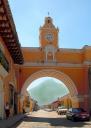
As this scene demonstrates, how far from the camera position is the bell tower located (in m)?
51.3

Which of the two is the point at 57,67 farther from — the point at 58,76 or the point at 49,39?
the point at 49,39

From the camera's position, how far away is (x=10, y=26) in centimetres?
2528

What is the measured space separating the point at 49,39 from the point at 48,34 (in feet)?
2.60

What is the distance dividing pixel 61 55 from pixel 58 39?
2879 mm

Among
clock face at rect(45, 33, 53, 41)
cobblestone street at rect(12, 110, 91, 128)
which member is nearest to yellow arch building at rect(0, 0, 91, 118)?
clock face at rect(45, 33, 53, 41)

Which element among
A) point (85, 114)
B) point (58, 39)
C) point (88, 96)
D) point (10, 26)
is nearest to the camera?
point (10, 26)

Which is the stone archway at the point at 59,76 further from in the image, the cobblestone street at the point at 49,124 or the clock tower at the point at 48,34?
the cobblestone street at the point at 49,124

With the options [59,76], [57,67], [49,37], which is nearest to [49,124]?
[57,67]

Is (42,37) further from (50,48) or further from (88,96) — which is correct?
(88,96)

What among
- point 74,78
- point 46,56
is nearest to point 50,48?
point 46,56

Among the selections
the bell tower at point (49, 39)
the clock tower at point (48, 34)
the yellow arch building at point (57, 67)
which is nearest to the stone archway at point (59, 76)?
the yellow arch building at point (57, 67)

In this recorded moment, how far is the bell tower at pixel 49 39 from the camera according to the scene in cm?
5131

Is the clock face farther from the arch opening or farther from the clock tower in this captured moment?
the arch opening

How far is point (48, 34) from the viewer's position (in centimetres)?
5316
